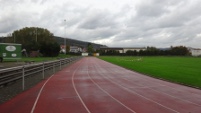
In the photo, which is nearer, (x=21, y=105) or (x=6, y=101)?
(x=21, y=105)

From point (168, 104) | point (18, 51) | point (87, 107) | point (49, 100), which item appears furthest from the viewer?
point (18, 51)

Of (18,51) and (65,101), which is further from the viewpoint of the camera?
(18,51)

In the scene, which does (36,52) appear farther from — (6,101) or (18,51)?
(6,101)

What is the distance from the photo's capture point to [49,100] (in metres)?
9.98

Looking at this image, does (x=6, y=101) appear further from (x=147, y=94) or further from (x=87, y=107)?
(x=147, y=94)

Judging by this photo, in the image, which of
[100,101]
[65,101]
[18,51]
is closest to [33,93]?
[65,101]

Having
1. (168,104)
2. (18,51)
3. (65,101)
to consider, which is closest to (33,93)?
(65,101)

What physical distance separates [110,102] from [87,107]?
3.83 feet

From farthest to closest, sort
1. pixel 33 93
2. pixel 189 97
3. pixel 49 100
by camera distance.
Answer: pixel 33 93 → pixel 189 97 → pixel 49 100

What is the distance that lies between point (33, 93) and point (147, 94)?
527 cm

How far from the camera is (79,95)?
437 inches

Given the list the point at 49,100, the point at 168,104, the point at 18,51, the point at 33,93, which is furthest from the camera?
the point at 18,51

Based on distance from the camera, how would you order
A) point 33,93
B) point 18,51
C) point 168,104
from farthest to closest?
1. point 18,51
2. point 33,93
3. point 168,104

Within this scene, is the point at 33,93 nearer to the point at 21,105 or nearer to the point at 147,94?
the point at 21,105
